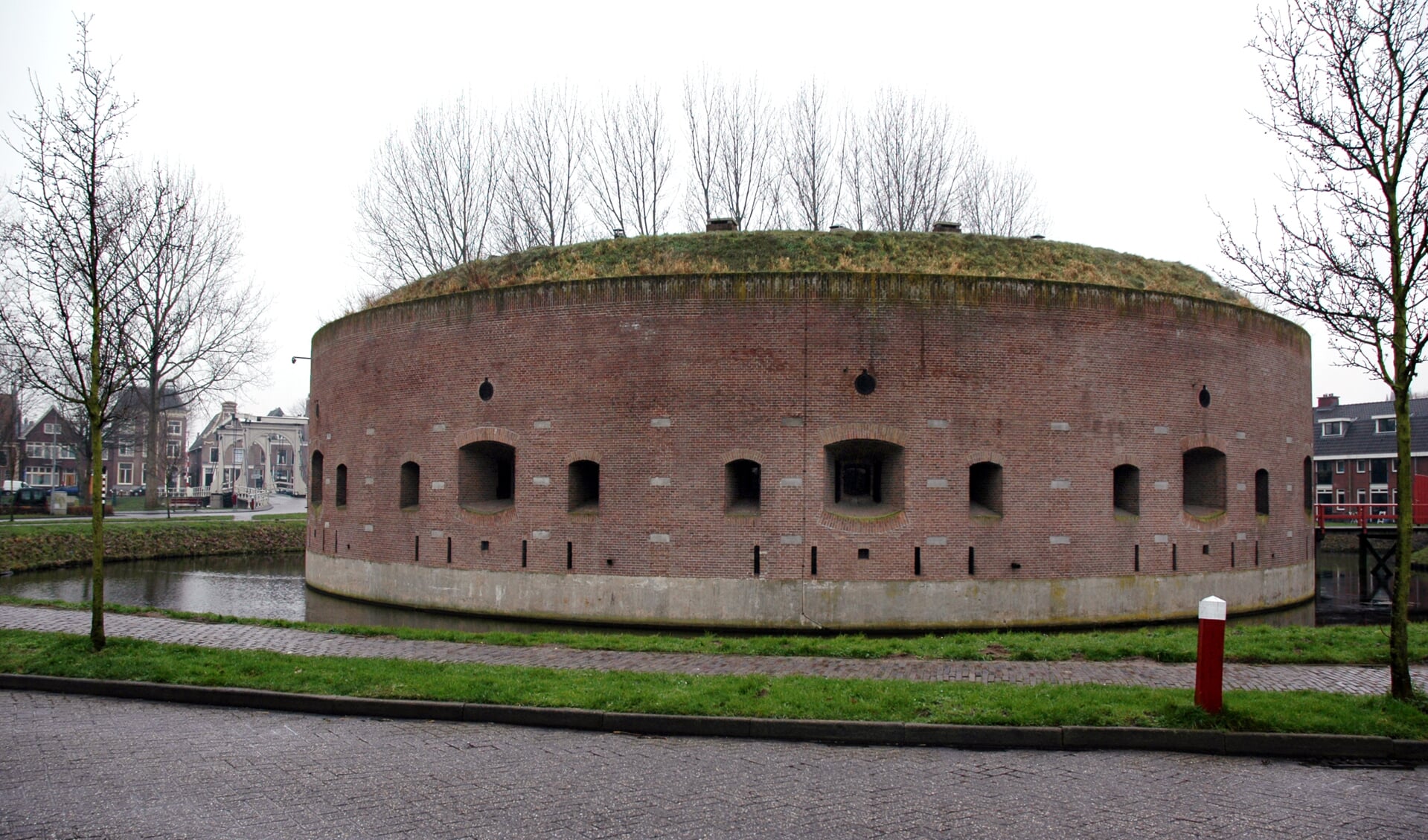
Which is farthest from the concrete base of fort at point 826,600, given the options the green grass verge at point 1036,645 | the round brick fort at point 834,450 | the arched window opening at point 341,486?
the arched window opening at point 341,486

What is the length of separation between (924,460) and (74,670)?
34.3 feet

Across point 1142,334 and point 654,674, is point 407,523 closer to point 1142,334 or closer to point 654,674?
point 654,674

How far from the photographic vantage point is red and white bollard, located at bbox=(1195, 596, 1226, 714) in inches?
264

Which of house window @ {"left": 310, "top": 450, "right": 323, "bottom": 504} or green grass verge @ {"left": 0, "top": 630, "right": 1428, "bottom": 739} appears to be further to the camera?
house window @ {"left": 310, "top": 450, "right": 323, "bottom": 504}

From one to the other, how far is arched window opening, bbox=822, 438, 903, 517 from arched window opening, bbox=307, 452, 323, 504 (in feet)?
37.4

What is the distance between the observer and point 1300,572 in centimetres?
1714

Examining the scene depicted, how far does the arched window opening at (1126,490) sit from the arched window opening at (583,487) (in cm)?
804

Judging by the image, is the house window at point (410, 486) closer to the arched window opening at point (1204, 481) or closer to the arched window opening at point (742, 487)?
the arched window opening at point (742, 487)

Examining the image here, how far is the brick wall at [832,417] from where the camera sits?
13258mm

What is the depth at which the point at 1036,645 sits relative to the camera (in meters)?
10.0

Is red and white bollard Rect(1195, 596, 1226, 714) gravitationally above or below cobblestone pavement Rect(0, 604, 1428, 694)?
above

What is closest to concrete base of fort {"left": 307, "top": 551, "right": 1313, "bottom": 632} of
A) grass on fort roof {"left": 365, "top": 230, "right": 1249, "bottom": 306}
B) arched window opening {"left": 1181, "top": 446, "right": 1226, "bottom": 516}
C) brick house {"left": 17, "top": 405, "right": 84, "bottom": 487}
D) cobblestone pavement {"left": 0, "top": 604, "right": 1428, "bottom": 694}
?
arched window opening {"left": 1181, "top": 446, "right": 1226, "bottom": 516}

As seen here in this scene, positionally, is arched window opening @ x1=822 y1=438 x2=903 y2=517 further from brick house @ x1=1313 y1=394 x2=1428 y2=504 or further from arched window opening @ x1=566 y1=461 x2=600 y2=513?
brick house @ x1=1313 y1=394 x2=1428 y2=504

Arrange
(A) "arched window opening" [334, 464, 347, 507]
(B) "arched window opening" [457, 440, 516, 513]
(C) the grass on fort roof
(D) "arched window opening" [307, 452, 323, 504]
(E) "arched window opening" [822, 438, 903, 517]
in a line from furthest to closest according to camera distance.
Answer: (D) "arched window opening" [307, 452, 323, 504], (A) "arched window opening" [334, 464, 347, 507], (C) the grass on fort roof, (B) "arched window opening" [457, 440, 516, 513], (E) "arched window opening" [822, 438, 903, 517]
